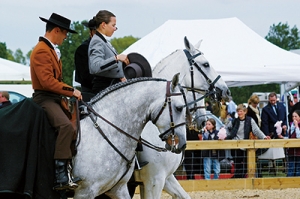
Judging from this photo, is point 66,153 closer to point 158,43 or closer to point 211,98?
point 211,98

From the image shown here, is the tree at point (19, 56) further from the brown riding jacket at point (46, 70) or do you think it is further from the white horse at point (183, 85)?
the brown riding jacket at point (46, 70)

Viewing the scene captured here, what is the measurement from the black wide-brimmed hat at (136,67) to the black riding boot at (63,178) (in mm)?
1442

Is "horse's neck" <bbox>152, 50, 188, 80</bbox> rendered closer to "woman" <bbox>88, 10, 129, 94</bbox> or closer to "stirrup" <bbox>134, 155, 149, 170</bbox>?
"woman" <bbox>88, 10, 129, 94</bbox>

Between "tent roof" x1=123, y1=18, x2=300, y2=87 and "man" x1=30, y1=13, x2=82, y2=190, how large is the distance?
28.3ft

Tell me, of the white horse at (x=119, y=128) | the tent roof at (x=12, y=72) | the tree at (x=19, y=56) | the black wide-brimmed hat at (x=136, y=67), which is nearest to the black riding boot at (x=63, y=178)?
the white horse at (x=119, y=128)

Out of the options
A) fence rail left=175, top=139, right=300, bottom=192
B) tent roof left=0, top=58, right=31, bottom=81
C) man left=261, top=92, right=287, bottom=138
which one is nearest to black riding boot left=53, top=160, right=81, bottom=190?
fence rail left=175, top=139, right=300, bottom=192

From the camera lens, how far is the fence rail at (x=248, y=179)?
12.7 meters

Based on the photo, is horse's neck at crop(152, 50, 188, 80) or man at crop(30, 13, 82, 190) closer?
man at crop(30, 13, 82, 190)

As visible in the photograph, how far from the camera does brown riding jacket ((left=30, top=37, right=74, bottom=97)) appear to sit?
6516mm

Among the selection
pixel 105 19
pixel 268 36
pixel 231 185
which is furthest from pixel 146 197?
pixel 268 36

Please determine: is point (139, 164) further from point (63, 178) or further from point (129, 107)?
point (63, 178)

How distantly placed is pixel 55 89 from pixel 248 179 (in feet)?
23.7

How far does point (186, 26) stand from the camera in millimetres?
16766

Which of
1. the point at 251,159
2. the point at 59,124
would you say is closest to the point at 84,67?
the point at 59,124
